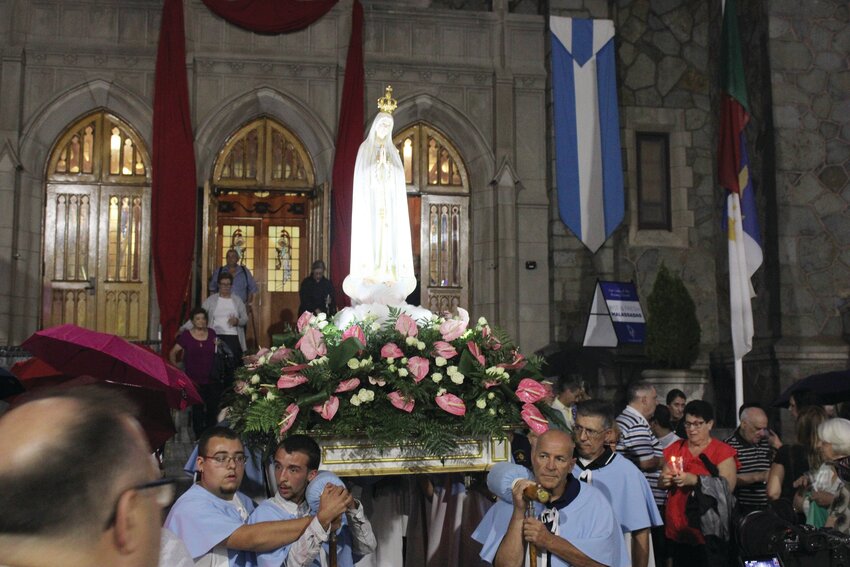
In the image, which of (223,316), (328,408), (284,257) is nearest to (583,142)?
(284,257)

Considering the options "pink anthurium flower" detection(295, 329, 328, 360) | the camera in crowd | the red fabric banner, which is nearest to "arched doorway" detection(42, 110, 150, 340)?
the red fabric banner

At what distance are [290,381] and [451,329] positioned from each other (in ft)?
3.38

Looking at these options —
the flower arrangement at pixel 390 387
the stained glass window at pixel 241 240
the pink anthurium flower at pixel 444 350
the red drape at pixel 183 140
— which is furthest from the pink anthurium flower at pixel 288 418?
the stained glass window at pixel 241 240

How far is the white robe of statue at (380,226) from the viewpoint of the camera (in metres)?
6.54

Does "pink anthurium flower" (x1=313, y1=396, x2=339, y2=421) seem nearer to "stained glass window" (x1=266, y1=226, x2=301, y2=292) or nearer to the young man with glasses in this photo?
the young man with glasses

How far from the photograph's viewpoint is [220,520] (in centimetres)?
420

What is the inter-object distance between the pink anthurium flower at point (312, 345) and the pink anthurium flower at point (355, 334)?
0.13m

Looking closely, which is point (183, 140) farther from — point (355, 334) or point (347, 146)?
point (355, 334)

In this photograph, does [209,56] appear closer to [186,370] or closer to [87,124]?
[87,124]

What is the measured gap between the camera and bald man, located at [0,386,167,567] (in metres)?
1.20

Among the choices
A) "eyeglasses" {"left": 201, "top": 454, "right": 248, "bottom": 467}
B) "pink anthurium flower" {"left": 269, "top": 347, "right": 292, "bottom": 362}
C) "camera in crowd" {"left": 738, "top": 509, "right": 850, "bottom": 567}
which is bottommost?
"camera in crowd" {"left": 738, "top": 509, "right": 850, "bottom": 567}

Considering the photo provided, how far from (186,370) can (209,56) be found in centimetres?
577

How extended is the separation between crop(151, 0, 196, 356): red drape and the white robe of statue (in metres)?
7.29

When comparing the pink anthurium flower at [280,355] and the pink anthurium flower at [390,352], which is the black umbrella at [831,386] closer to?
the pink anthurium flower at [390,352]
